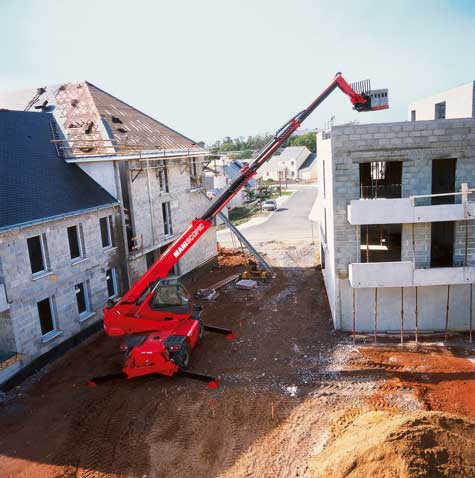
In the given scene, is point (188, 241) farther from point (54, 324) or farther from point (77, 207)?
point (54, 324)

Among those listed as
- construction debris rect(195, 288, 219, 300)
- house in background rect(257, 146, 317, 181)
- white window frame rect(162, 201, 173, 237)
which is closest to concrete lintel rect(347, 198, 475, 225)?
construction debris rect(195, 288, 219, 300)

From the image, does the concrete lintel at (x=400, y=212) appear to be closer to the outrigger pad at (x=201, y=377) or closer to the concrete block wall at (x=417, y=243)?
the concrete block wall at (x=417, y=243)

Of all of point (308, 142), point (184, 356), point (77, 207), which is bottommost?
point (184, 356)

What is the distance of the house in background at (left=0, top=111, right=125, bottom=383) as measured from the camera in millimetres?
16688

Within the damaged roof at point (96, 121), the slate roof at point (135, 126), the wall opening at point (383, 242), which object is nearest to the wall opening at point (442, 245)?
the wall opening at point (383, 242)

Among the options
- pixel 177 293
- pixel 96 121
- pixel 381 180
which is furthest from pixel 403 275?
pixel 96 121

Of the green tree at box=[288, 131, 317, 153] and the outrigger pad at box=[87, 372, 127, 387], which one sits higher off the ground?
the green tree at box=[288, 131, 317, 153]

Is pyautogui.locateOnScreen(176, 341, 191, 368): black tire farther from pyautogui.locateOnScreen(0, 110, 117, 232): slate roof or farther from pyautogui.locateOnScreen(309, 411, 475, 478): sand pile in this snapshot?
pyautogui.locateOnScreen(0, 110, 117, 232): slate roof

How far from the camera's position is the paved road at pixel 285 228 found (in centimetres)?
4147

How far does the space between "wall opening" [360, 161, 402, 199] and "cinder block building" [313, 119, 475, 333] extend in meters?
0.49

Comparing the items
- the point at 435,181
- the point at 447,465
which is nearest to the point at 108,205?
the point at 435,181

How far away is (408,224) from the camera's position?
18.4 metres

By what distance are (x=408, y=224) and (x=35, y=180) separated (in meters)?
16.4

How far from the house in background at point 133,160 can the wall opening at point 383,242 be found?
11768mm
